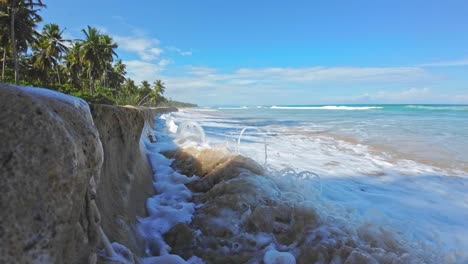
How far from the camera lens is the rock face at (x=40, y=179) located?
1720 mm

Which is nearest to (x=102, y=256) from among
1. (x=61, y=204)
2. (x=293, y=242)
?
(x=61, y=204)

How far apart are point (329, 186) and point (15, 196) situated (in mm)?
6020

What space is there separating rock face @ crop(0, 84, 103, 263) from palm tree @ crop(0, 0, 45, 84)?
83.5ft

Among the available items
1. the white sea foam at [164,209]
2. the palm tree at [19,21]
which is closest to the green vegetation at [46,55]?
the palm tree at [19,21]

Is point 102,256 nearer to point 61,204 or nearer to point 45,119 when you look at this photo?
point 61,204

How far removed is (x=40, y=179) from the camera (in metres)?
1.83

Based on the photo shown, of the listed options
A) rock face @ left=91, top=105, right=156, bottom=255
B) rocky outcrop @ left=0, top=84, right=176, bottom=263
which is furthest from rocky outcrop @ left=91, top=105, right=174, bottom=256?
rocky outcrop @ left=0, top=84, right=176, bottom=263

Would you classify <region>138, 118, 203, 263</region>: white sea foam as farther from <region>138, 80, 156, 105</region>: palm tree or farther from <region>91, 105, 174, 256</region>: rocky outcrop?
<region>138, 80, 156, 105</region>: palm tree

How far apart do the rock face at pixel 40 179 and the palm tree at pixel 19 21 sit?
2544cm

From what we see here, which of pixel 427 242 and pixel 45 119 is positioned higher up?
pixel 45 119

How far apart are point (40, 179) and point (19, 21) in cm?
3021

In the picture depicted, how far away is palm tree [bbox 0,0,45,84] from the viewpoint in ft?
76.3

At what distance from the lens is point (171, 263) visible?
11.1 feet

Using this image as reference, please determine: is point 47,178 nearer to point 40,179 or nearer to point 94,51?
point 40,179
